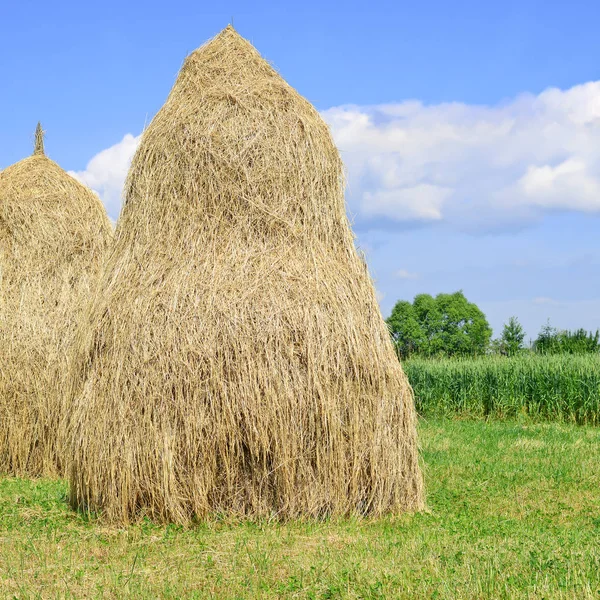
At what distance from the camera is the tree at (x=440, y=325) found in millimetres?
63781

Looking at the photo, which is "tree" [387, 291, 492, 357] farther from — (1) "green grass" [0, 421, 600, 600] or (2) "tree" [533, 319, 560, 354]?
(1) "green grass" [0, 421, 600, 600]

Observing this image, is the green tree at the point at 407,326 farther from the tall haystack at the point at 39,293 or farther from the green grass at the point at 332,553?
the green grass at the point at 332,553

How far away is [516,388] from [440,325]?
4324 centimetres

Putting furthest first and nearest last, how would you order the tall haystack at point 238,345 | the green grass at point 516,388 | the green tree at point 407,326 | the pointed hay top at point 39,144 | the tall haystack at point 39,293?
the green tree at point 407,326 < the green grass at point 516,388 < the pointed hay top at point 39,144 < the tall haystack at point 39,293 < the tall haystack at point 238,345

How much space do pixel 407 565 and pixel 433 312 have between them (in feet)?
194

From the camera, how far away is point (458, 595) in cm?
621

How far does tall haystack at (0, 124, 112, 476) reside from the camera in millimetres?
12758

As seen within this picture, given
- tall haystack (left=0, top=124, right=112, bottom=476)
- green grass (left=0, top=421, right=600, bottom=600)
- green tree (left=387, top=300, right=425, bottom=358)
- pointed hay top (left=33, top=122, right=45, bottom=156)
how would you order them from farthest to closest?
green tree (left=387, top=300, right=425, bottom=358), pointed hay top (left=33, top=122, right=45, bottom=156), tall haystack (left=0, top=124, right=112, bottom=476), green grass (left=0, top=421, right=600, bottom=600)

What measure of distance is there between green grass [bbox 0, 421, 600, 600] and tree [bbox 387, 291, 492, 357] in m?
52.7

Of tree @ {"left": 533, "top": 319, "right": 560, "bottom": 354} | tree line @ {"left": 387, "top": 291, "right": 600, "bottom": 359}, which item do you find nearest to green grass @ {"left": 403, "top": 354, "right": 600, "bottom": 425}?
tree @ {"left": 533, "top": 319, "right": 560, "bottom": 354}

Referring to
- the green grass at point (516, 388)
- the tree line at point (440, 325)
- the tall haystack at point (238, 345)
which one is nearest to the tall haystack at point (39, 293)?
the tall haystack at point (238, 345)

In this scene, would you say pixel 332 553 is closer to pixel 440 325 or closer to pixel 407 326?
pixel 407 326

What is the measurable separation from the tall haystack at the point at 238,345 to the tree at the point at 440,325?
5406 cm

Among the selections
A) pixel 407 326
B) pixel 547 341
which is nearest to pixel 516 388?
pixel 547 341
